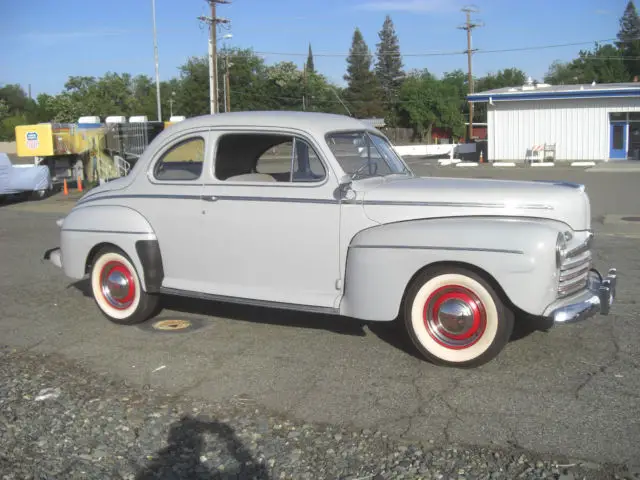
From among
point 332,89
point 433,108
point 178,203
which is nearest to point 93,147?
point 178,203

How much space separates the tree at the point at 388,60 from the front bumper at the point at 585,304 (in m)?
88.7

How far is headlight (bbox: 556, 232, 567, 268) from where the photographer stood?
4641 millimetres

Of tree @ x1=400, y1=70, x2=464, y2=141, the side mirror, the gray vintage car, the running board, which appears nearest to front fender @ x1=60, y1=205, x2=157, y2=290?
the gray vintage car

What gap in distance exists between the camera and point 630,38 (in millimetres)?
82375

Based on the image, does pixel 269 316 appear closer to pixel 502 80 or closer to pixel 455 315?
pixel 455 315

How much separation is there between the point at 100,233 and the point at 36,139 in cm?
1691

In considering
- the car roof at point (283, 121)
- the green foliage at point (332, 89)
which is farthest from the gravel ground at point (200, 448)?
the green foliage at point (332, 89)

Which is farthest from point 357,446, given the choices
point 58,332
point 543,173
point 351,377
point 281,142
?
point 543,173

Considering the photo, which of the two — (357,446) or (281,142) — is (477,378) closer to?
(357,446)

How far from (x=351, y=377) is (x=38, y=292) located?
4.57 m

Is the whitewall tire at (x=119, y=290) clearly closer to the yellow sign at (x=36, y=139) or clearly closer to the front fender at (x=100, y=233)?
the front fender at (x=100, y=233)

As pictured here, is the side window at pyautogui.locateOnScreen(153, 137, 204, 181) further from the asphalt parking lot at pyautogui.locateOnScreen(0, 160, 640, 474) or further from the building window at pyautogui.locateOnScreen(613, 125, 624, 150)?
the building window at pyautogui.locateOnScreen(613, 125, 624, 150)

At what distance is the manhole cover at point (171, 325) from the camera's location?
20.8 feet

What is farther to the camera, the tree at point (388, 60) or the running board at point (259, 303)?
the tree at point (388, 60)
